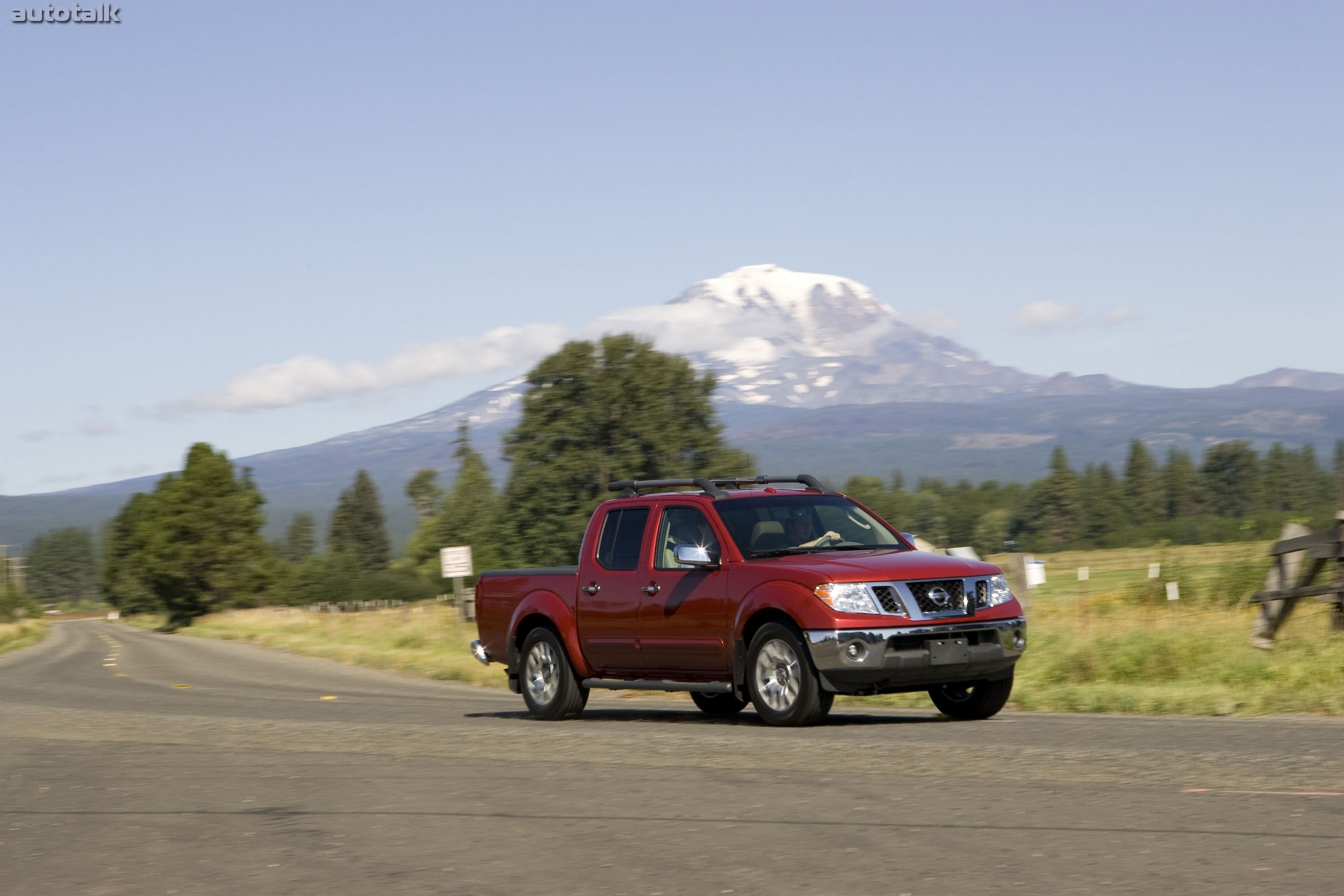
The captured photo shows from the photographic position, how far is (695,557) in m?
12.1

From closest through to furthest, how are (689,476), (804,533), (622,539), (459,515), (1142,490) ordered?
(804,533) < (622,539) < (689,476) < (459,515) < (1142,490)

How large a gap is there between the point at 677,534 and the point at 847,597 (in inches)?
82.3

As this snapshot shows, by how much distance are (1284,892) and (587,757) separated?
5.26m

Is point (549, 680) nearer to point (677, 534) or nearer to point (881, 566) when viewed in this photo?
point (677, 534)

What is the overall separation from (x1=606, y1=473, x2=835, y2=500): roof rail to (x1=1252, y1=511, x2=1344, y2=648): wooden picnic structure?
5.35m

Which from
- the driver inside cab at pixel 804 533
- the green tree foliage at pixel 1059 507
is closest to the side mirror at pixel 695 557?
the driver inside cab at pixel 804 533

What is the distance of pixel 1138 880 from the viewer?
5805 mm

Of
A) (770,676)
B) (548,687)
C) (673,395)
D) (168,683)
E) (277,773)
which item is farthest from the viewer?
(673,395)

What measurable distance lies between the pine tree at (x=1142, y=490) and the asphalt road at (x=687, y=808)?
178 metres

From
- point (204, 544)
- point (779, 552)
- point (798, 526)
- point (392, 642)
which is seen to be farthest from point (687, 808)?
point (204, 544)

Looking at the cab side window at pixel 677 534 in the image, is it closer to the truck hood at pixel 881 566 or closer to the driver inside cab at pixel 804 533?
the driver inside cab at pixel 804 533

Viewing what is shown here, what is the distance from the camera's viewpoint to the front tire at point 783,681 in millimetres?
11352

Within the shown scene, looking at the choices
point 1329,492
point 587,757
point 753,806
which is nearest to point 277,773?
point 587,757

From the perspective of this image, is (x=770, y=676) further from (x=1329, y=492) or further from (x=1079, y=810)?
(x=1329, y=492)
